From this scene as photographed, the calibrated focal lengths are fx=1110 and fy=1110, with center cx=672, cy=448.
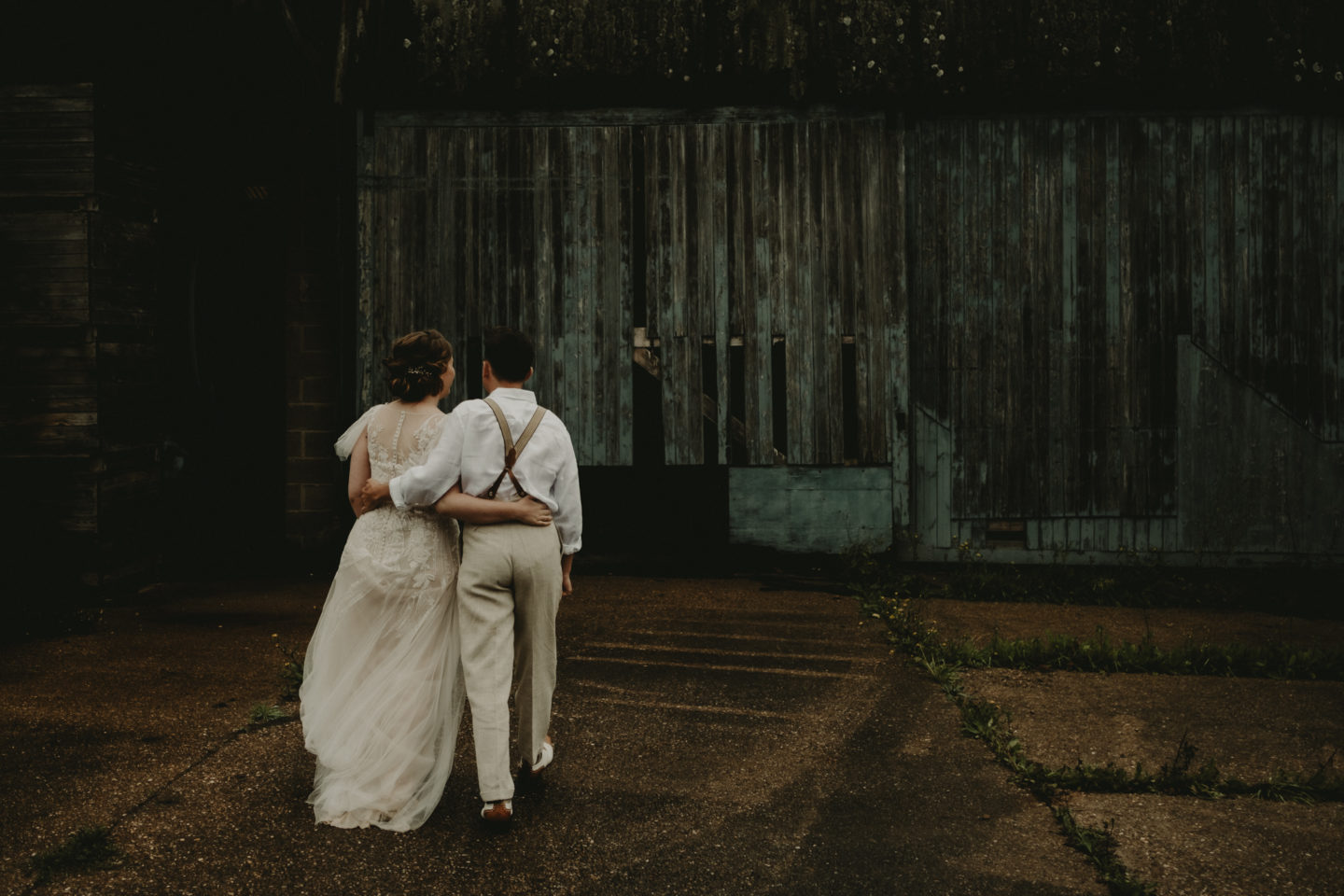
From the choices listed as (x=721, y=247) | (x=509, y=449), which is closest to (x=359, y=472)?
(x=509, y=449)

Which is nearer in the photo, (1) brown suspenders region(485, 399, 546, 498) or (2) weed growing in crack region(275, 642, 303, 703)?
(1) brown suspenders region(485, 399, 546, 498)

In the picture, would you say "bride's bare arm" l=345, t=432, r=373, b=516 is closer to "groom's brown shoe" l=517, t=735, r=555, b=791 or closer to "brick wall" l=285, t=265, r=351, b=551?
"groom's brown shoe" l=517, t=735, r=555, b=791

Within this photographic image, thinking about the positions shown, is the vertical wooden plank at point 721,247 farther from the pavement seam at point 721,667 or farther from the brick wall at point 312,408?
the brick wall at point 312,408

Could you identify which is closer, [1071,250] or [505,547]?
[505,547]

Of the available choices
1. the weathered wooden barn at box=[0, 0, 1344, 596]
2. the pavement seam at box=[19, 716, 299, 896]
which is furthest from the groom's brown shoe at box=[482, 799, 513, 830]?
the weathered wooden barn at box=[0, 0, 1344, 596]

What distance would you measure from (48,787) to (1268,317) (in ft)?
25.7

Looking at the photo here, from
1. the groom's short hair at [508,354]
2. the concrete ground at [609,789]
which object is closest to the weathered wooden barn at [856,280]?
the concrete ground at [609,789]

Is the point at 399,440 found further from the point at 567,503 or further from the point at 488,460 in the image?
the point at 567,503

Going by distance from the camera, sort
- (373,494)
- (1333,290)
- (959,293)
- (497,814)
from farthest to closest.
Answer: (959,293), (1333,290), (373,494), (497,814)

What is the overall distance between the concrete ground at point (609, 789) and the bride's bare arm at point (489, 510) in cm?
100

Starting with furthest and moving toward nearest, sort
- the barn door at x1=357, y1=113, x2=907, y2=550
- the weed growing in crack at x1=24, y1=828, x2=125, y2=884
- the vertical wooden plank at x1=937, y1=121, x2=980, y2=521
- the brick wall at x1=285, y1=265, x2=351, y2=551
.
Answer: the brick wall at x1=285, y1=265, x2=351, y2=551, the vertical wooden plank at x1=937, y1=121, x2=980, y2=521, the barn door at x1=357, y1=113, x2=907, y2=550, the weed growing in crack at x1=24, y1=828, x2=125, y2=884

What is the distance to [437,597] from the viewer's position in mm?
3895

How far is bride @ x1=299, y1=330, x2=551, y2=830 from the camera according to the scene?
3.71m

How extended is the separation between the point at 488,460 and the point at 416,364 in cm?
53
